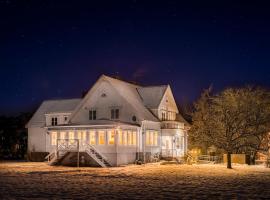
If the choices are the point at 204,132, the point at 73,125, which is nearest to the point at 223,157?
the point at 204,132

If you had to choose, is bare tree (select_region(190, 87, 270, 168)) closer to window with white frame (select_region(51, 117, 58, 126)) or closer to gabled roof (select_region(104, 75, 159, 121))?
gabled roof (select_region(104, 75, 159, 121))

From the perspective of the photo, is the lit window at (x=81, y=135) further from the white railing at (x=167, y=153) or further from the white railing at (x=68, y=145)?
the white railing at (x=167, y=153)

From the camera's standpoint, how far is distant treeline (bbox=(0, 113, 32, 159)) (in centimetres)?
6831

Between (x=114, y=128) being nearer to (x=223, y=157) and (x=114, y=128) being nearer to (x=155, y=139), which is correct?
(x=155, y=139)

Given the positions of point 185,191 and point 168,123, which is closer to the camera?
point 185,191

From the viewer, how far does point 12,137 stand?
6894cm

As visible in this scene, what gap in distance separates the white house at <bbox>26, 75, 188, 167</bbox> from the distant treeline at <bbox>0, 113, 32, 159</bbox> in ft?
45.9

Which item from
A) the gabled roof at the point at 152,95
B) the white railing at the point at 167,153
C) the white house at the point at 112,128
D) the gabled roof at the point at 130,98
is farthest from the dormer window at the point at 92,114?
the white railing at the point at 167,153

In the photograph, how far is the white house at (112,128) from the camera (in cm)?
4044

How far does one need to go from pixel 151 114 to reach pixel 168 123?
2182 mm

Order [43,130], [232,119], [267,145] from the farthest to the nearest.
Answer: [43,130] → [267,145] → [232,119]

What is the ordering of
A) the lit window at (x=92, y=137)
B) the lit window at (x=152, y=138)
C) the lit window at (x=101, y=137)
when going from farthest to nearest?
the lit window at (x=152, y=138) < the lit window at (x=92, y=137) < the lit window at (x=101, y=137)

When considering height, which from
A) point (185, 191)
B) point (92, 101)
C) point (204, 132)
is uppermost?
point (92, 101)

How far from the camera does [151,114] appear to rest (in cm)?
4741
